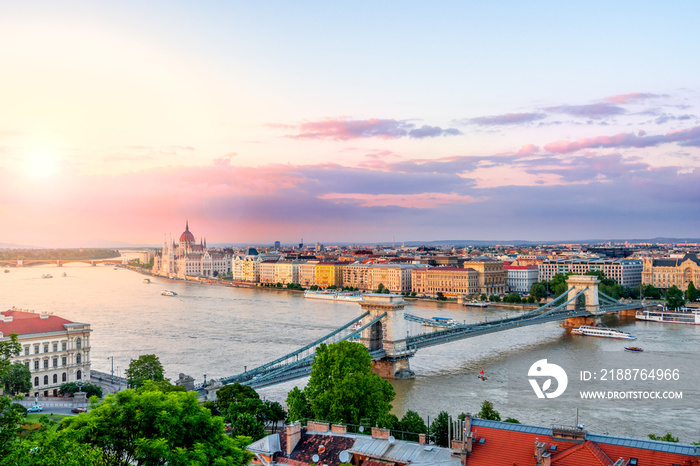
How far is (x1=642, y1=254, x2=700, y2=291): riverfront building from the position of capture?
56469mm

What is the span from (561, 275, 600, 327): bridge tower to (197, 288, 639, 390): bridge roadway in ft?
0.79

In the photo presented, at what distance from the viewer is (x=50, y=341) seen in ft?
66.9

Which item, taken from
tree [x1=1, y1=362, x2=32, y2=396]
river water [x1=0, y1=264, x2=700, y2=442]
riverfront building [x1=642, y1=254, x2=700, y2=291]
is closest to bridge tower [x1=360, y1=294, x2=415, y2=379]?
river water [x1=0, y1=264, x2=700, y2=442]

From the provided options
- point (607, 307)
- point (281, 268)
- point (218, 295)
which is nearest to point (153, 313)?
point (218, 295)

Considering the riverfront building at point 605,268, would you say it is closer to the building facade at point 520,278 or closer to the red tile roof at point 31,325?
the building facade at point 520,278

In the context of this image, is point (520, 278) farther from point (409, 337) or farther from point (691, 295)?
point (409, 337)

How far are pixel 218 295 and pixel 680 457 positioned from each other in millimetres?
57463

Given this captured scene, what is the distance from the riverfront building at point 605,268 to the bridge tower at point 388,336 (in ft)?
142

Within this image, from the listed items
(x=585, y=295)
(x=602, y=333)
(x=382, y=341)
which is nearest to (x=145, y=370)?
(x=382, y=341)

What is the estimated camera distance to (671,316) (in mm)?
41250

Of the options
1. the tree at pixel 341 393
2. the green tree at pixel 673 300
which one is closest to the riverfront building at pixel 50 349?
the tree at pixel 341 393

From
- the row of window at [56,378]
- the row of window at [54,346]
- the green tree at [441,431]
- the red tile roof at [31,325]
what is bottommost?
the row of window at [56,378]

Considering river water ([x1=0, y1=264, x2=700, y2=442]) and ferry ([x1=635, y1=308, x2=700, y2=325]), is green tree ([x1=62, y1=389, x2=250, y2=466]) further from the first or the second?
ferry ([x1=635, y1=308, x2=700, y2=325])

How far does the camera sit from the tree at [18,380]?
1761 cm
